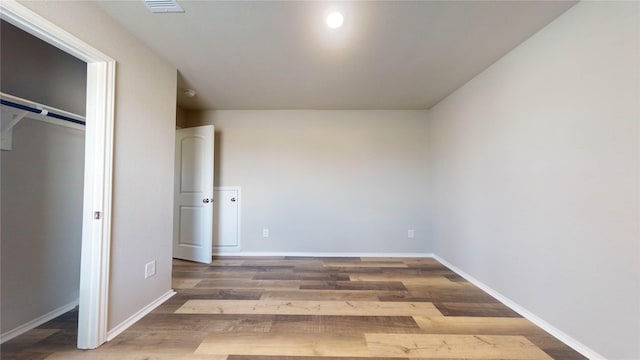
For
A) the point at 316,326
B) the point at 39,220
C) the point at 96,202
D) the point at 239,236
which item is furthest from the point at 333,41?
the point at 239,236

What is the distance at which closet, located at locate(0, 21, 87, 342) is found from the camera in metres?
1.65

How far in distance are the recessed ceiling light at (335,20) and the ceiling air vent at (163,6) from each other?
951mm

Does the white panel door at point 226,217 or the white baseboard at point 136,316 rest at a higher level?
the white panel door at point 226,217

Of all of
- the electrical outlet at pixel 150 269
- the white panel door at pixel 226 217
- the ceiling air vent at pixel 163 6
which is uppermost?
the ceiling air vent at pixel 163 6

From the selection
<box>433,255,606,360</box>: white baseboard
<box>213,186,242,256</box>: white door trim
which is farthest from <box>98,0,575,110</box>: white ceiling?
<box>433,255,606,360</box>: white baseboard

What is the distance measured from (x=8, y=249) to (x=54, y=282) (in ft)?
1.38

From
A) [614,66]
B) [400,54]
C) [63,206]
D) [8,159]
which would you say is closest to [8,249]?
[63,206]

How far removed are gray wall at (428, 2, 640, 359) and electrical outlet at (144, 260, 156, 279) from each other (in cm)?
295

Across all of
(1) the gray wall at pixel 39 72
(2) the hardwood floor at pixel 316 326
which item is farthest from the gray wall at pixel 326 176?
(1) the gray wall at pixel 39 72

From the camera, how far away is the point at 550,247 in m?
1.75

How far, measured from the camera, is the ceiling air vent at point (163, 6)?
60.9 inches

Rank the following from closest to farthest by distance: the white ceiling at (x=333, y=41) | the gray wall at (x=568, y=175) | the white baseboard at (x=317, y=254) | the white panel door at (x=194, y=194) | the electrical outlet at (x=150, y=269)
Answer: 1. the gray wall at (x=568, y=175)
2. the white ceiling at (x=333, y=41)
3. the electrical outlet at (x=150, y=269)
4. the white panel door at (x=194, y=194)
5. the white baseboard at (x=317, y=254)

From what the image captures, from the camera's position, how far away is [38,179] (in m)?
1.82

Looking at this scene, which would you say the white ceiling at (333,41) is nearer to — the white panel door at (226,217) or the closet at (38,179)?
the closet at (38,179)
